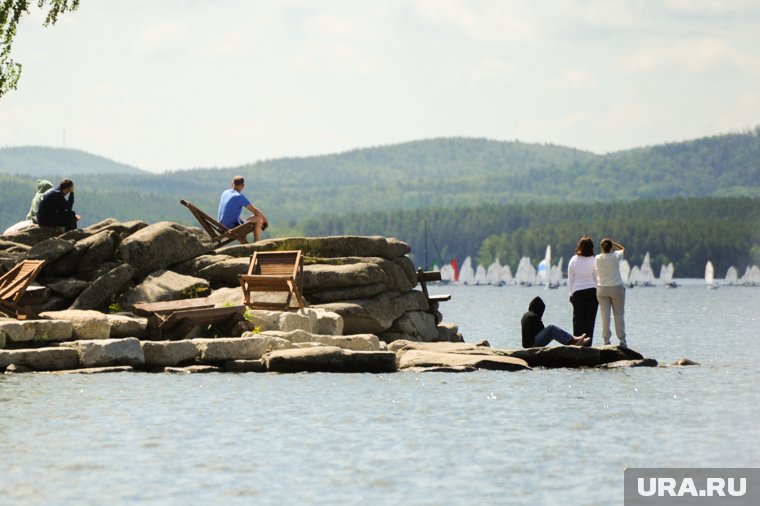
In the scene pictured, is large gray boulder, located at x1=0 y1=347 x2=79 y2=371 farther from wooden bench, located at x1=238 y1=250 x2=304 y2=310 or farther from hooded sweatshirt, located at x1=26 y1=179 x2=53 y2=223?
hooded sweatshirt, located at x1=26 y1=179 x2=53 y2=223

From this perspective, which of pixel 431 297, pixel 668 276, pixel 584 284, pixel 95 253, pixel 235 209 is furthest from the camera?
pixel 668 276

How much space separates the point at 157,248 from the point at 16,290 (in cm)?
415

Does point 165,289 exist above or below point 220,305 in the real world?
above

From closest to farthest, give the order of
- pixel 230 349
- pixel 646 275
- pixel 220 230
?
pixel 230 349 < pixel 220 230 < pixel 646 275

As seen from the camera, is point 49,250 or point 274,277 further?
point 49,250

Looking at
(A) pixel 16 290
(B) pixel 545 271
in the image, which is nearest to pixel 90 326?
(A) pixel 16 290

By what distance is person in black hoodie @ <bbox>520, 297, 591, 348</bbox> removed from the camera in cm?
2475

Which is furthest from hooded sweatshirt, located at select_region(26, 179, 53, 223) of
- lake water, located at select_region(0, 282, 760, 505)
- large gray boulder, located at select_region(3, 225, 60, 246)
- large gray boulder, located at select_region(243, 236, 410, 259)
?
lake water, located at select_region(0, 282, 760, 505)

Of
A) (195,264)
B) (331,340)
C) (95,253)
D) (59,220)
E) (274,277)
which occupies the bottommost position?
(331,340)

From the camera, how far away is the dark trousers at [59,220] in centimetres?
2866

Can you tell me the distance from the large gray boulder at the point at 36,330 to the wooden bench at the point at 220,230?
19.1 feet

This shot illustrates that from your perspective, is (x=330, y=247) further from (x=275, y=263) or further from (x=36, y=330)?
(x=36, y=330)

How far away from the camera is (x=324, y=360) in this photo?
23453 mm

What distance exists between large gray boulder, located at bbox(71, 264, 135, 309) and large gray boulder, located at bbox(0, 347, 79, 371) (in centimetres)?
348
